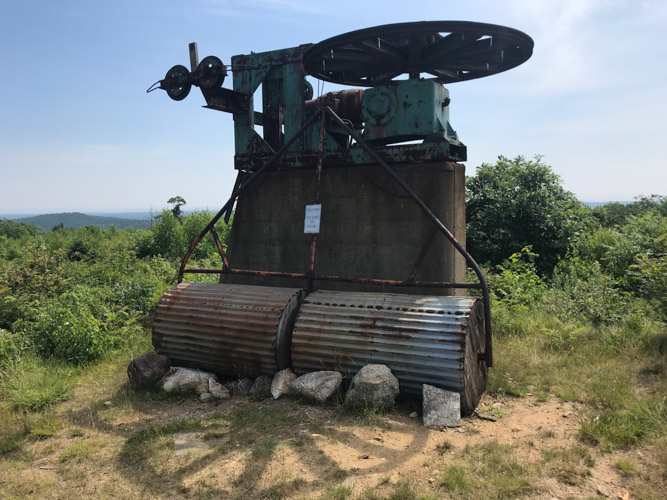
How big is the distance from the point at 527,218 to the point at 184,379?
34.8 feet


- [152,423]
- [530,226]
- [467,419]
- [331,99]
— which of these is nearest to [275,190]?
[331,99]

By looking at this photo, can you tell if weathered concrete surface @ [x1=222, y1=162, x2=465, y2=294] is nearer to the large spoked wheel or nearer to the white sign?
the white sign

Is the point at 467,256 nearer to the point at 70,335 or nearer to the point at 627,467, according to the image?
the point at 627,467

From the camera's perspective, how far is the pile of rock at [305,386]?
4.19 metres

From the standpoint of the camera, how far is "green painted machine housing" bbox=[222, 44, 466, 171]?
226 inches

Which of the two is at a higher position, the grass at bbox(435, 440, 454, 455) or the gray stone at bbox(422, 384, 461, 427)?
the gray stone at bbox(422, 384, 461, 427)

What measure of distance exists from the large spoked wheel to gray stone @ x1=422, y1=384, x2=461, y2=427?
11.4 ft

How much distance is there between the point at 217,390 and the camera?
4984 mm

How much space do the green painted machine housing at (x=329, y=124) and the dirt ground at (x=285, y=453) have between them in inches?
120

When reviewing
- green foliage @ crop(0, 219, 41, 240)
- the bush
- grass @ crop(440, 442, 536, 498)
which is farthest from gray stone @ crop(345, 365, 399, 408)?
green foliage @ crop(0, 219, 41, 240)

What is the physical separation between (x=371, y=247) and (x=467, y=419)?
7.94 ft

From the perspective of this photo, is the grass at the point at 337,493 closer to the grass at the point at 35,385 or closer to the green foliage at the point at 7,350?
the grass at the point at 35,385

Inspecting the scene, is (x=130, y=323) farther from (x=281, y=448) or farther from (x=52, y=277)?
(x=281, y=448)

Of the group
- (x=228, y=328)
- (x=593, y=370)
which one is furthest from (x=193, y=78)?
(x=593, y=370)
